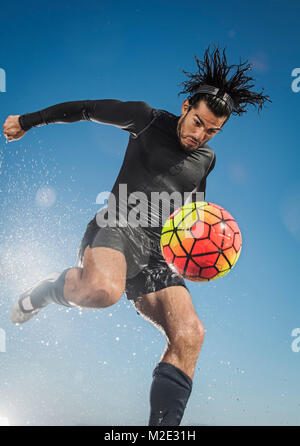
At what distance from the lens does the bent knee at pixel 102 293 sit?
318 cm

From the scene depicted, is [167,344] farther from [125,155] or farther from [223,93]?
[223,93]

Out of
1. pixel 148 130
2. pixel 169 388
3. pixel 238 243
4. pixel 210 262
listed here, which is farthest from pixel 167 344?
pixel 148 130

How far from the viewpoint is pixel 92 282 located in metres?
3.21

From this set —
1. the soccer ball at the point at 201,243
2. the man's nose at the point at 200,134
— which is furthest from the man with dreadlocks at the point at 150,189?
the soccer ball at the point at 201,243

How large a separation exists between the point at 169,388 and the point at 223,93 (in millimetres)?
3118

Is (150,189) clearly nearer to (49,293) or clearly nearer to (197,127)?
(197,127)

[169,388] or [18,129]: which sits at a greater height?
[18,129]

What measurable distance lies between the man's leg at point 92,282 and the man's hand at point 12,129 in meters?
1.70

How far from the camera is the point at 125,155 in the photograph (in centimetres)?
409

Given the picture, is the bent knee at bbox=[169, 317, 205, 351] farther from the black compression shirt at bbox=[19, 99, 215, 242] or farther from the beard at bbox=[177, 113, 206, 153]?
the beard at bbox=[177, 113, 206, 153]

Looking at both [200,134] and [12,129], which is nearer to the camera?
[200,134]

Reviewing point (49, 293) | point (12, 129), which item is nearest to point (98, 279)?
→ point (49, 293)

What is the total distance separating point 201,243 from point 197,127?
1300mm

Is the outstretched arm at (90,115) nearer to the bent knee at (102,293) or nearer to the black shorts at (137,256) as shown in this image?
the black shorts at (137,256)
